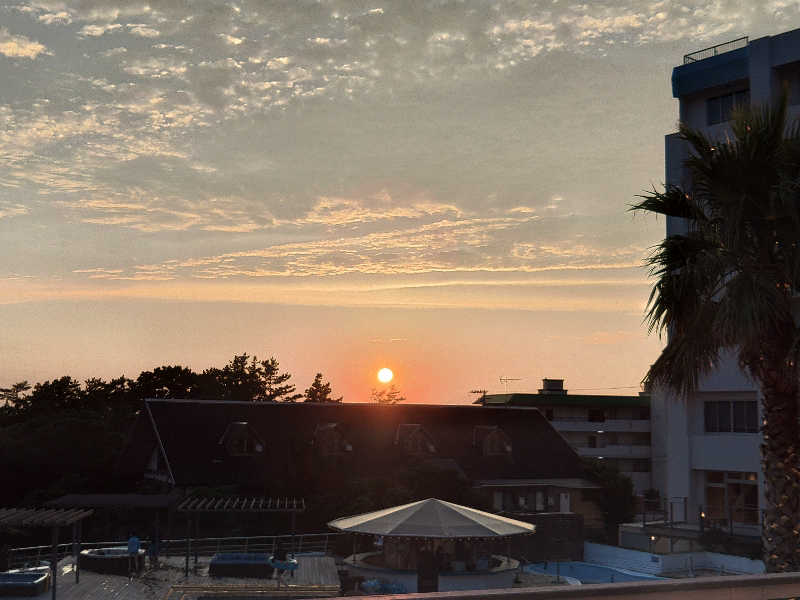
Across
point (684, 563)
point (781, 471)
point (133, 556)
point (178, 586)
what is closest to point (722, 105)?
point (684, 563)

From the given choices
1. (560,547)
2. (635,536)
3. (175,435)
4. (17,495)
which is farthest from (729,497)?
(17,495)

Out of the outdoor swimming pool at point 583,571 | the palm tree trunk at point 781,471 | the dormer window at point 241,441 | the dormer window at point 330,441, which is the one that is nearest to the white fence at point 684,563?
the outdoor swimming pool at point 583,571

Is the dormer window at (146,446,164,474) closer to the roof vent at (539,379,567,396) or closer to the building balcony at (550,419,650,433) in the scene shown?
the building balcony at (550,419,650,433)

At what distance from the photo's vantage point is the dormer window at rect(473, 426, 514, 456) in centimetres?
5625

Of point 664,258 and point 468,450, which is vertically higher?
point 664,258

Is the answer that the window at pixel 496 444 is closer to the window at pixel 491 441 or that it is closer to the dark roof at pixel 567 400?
the window at pixel 491 441

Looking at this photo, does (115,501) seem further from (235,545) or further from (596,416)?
(596,416)

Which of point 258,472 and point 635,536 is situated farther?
point 258,472

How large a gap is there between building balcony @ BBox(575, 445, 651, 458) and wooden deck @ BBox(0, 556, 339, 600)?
54979mm

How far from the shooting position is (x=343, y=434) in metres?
54.2

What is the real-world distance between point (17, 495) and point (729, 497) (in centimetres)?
3990

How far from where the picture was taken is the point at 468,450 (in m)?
55.9

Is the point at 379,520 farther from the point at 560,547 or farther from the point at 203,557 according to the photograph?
the point at 560,547

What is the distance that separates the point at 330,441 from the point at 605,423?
139 feet
